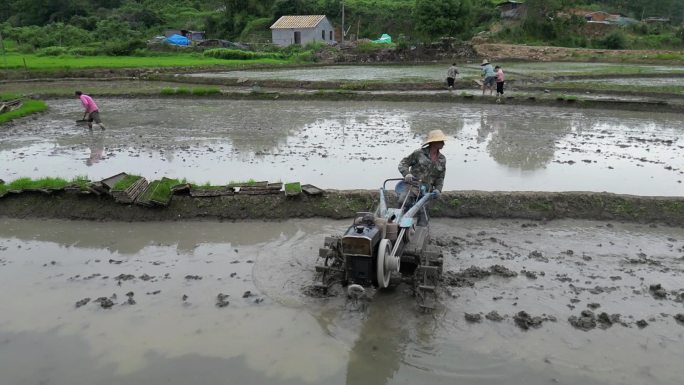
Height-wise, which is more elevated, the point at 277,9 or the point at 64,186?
the point at 277,9

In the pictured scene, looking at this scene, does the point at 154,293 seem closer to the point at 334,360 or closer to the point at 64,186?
the point at 334,360

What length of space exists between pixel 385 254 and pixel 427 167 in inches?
78.8

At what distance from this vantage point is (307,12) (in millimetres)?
58156

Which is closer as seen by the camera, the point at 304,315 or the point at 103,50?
the point at 304,315

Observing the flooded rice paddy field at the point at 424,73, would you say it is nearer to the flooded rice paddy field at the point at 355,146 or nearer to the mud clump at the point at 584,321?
the flooded rice paddy field at the point at 355,146

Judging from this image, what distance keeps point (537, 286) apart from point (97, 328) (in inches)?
188

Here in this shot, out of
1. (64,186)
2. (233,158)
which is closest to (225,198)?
(64,186)

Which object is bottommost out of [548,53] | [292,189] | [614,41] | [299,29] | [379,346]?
[379,346]

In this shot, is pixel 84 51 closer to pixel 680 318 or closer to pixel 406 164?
pixel 406 164

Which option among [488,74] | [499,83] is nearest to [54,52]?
[488,74]

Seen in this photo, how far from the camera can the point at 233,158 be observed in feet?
37.7

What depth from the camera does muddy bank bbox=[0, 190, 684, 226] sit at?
7.94m

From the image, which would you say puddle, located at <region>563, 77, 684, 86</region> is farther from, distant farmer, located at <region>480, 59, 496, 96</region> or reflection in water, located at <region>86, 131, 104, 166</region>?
reflection in water, located at <region>86, 131, 104, 166</region>

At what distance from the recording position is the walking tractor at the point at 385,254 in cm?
468
